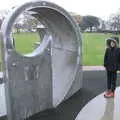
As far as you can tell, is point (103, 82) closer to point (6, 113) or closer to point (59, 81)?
point (59, 81)

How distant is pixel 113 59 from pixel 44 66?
6.12 feet

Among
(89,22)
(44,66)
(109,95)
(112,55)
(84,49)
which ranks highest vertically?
(89,22)

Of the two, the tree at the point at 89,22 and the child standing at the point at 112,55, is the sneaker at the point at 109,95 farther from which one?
the tree at the point at 89,22

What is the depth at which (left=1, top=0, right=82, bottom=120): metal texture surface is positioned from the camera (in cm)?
654

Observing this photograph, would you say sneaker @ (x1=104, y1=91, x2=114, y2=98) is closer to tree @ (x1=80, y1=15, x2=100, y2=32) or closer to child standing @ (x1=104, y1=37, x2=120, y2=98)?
child standing @ (x1=104, y1=37, x2=120, y2=98)

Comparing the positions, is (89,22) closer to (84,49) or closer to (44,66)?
(84,49)

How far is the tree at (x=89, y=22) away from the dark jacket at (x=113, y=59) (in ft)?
111

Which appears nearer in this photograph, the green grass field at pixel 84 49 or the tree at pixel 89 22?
the green grass field at pixel 84 49

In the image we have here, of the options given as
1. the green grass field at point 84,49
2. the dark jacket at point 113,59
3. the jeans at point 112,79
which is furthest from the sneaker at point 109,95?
the green grass field at point 84,49

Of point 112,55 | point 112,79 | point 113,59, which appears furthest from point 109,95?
point 112,55

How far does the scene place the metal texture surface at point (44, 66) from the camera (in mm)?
6543

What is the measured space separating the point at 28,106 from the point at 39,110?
0.43m

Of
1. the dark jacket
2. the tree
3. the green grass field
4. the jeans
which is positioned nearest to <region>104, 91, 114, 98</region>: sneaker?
the jeans

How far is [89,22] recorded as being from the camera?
4159cm
